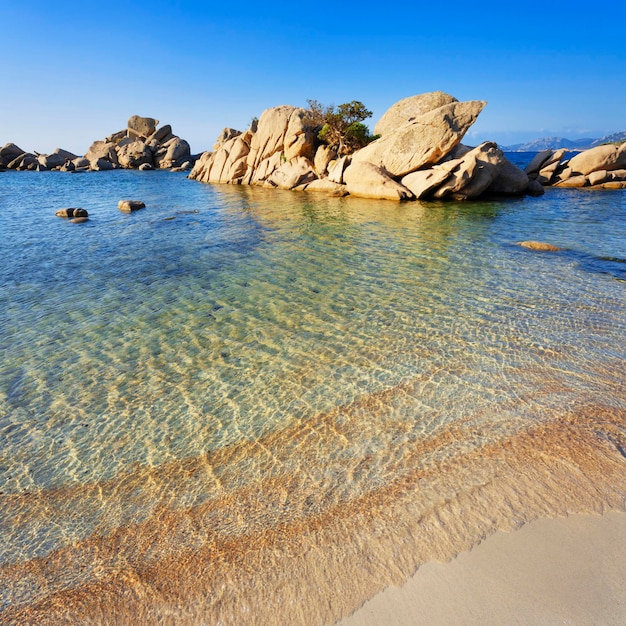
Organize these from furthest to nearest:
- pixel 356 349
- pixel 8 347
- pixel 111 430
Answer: pixel 8 347 → pixel 356 349 → pixel 111 430

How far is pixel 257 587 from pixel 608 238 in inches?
708

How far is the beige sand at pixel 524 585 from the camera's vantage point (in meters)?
2.81

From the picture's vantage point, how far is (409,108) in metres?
29.9

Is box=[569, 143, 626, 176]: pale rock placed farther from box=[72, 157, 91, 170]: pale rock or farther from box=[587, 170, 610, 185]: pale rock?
box=[72, 157, 91, 170]: pale rock

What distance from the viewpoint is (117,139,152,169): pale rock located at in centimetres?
7594

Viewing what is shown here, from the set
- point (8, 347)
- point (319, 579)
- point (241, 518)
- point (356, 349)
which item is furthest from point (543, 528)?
point (8, 347)

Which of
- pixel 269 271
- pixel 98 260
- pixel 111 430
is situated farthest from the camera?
pixel 98 260

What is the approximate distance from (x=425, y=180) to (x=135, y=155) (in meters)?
71.3

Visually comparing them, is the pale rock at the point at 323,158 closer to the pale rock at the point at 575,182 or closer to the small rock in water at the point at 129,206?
the small rock in water at the point at 129,206

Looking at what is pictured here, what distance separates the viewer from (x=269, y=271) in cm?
1204

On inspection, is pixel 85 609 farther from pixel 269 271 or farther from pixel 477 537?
pixel 269 271

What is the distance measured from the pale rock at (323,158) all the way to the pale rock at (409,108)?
4.48 meters

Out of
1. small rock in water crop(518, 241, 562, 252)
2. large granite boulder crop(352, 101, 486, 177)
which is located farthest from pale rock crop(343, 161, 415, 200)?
small rock in water crop(518, 241, 562, 252)

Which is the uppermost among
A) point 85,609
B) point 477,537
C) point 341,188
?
point 341,188
